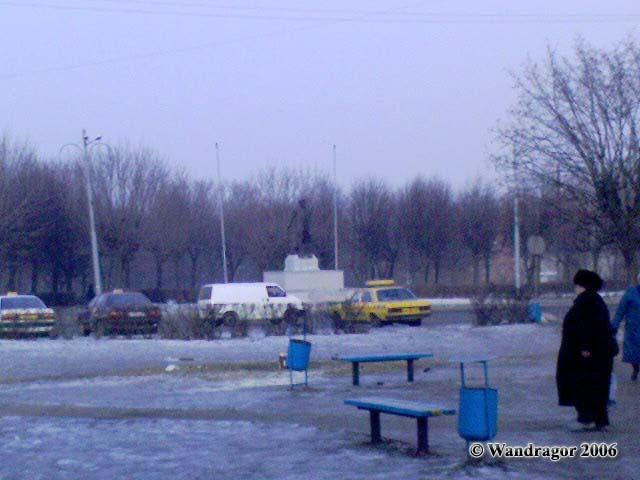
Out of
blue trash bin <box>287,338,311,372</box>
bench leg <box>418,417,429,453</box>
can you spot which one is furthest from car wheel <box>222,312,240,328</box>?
bench leg <box>418,417,429,453</box>

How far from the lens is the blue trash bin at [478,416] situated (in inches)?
403

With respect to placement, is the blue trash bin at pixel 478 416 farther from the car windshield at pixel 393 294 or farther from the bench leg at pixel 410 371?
the car windshield at pixel 393 294

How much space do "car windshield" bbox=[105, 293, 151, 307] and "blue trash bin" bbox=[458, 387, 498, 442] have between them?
23.3 meters

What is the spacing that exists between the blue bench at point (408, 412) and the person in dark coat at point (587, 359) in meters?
1.48

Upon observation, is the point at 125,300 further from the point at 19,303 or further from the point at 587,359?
the point at 587,359

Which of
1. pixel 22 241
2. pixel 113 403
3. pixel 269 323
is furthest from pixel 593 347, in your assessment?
pixel 22 241

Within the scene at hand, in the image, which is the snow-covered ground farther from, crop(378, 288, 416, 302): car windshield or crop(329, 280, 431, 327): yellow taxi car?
crop(378, 288, 416, 302): car windshield

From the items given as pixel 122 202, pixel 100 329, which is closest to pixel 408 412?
pixel 100 329

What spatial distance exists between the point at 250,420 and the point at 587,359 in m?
4.36

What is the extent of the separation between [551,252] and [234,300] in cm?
3620

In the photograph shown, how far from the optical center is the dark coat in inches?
465

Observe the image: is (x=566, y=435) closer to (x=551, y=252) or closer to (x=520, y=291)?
(x=520, y=291)

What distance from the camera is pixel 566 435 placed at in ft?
39.4

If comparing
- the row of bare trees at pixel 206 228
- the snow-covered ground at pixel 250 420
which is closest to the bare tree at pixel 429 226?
the row of bare trees at pixel 206 228
